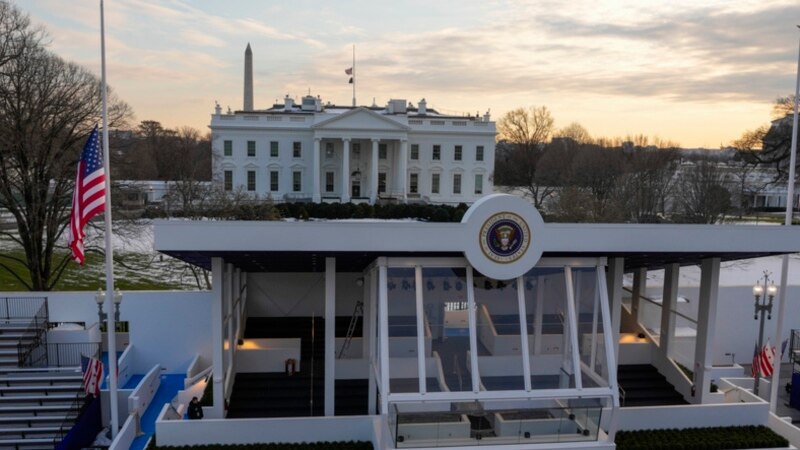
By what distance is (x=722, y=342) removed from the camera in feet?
74.7

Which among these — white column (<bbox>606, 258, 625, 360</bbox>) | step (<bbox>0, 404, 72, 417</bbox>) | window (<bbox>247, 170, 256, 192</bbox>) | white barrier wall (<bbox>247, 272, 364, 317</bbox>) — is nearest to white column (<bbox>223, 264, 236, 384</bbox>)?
white barrier wall (<bbox>247, 272, 364, 317</bbox>)

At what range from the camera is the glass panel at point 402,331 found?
469 inches

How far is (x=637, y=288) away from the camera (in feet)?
61.8

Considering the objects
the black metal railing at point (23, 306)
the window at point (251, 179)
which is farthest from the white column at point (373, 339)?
the window at point (251, 179)

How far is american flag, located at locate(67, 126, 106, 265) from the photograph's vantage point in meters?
12.7

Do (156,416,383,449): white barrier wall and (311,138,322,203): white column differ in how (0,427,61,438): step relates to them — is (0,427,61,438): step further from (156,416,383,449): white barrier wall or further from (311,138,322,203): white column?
(311,138,322,203): white column

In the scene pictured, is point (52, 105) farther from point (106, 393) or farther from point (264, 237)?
point (264, 237)

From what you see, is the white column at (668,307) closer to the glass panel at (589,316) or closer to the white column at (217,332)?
the glass panel at (589,316)

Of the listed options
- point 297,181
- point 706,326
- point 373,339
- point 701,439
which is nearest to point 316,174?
point 297,181

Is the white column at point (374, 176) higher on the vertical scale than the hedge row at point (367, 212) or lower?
higher

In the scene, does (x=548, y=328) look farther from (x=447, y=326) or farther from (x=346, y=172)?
(x=346, y=172)

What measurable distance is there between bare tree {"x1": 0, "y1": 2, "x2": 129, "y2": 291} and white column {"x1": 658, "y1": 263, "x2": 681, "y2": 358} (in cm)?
2475

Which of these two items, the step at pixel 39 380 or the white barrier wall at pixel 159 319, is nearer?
the step at pixel 39 380

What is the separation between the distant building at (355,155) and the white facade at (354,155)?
0.35ft
